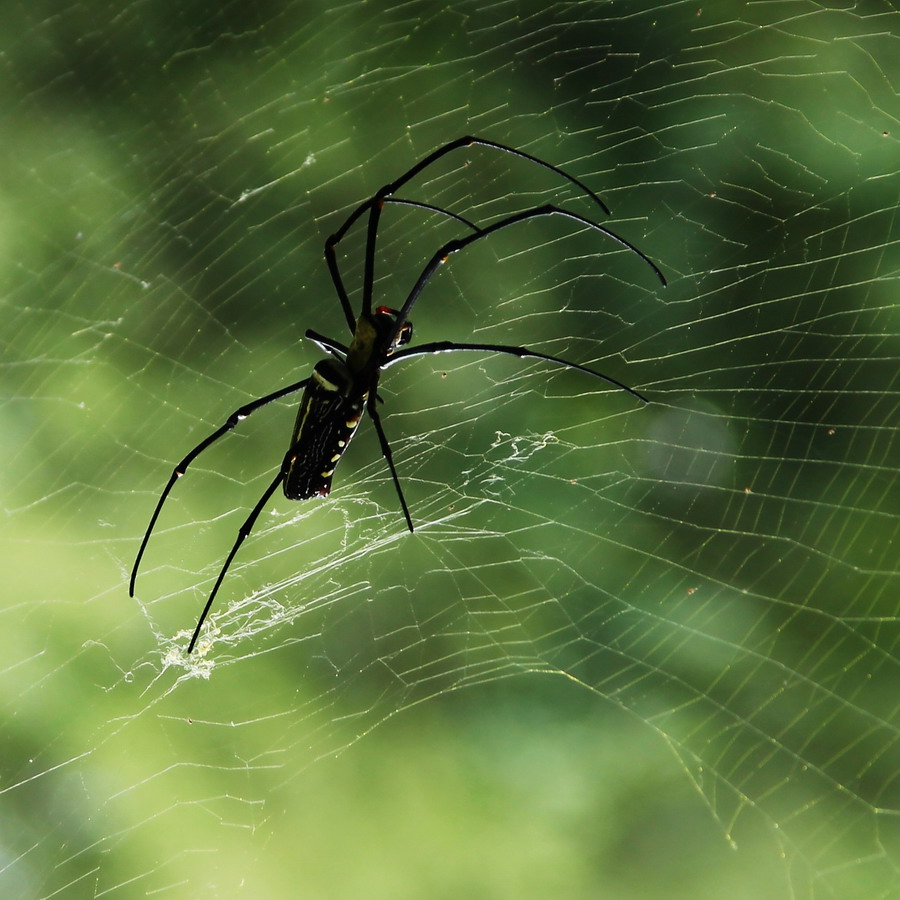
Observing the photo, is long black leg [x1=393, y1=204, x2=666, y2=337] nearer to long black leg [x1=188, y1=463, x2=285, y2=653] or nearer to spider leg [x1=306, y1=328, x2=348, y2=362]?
spider leg [x1=306, y1=328, x2=348, y2=362]

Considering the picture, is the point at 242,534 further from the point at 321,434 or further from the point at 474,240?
the point at 474,240

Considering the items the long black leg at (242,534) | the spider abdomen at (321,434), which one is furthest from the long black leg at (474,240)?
the long black leg at (242,534)

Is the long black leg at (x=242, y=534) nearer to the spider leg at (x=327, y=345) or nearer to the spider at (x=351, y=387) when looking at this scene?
the spider at (x=351, y=387)

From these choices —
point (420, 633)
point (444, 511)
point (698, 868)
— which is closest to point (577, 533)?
point (420, 633)

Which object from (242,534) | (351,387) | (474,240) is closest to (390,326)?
(351,387)

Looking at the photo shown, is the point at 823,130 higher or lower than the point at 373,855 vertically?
higher

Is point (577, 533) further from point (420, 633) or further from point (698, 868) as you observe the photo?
point (698, 868)
